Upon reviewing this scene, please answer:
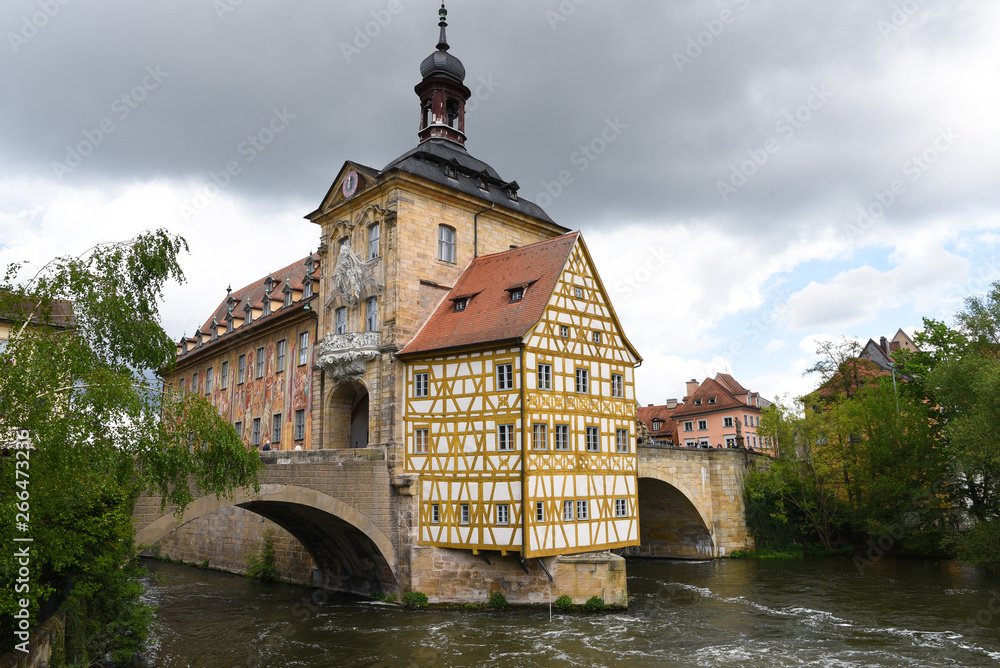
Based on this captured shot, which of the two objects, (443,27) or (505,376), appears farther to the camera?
(443,27)

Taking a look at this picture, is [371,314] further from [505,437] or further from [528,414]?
[528,414]

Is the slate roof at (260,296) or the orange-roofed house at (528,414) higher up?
the slate roof at (260,296)

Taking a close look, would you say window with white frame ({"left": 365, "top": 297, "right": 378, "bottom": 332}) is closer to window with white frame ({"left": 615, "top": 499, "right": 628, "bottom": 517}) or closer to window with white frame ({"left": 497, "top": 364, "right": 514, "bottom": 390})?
window with white frame ({"left": 497, "top": 364, "right": 514, "bottom": 390})

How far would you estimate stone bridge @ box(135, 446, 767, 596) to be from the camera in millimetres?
19500

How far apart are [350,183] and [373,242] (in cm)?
276

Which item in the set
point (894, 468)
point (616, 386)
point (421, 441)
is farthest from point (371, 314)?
point (894, 468)

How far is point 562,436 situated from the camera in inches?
819

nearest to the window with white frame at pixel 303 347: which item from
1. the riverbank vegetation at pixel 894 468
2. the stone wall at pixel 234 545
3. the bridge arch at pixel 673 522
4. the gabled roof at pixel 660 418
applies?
the stone wall at pixel 234 545

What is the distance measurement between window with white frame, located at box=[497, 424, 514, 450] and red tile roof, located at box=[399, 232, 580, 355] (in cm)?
244

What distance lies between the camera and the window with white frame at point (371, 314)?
23.8m

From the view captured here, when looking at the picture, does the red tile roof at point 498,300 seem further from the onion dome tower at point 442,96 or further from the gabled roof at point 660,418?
the gabled roof at point 660,418

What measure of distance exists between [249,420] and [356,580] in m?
11.6

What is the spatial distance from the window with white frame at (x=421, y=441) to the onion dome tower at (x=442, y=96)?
42.3 ft

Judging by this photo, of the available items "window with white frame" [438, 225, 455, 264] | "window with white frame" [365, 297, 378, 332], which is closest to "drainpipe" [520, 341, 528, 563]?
"window with white frame" [365, 297, 378, 332]
